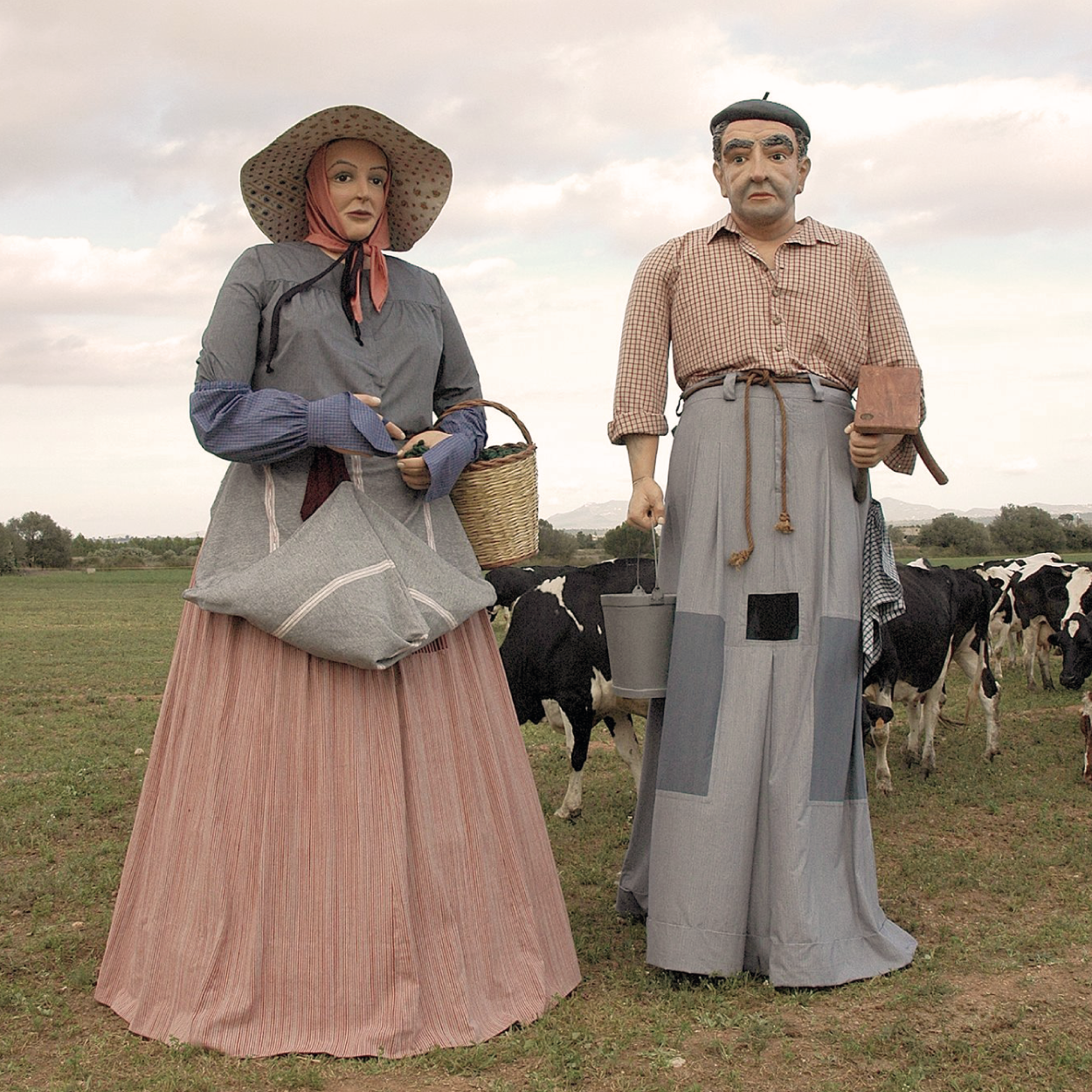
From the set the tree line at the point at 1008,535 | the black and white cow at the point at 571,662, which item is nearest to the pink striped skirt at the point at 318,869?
the black and white cow at the point at 571,662

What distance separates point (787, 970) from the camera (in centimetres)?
378

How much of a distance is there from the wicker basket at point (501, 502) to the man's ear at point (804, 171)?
1247 millimetres

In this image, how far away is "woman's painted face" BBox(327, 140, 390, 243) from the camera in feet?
12.3

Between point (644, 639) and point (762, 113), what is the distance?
1.72m

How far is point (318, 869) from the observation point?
11.1 feet

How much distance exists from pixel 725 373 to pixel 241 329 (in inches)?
60.7

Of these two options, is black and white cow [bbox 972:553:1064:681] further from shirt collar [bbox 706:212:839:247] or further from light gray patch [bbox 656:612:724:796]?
light gray patch [bbox 656:612:724:796]

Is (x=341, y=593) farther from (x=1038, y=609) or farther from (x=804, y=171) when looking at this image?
(x=1038, y=609)

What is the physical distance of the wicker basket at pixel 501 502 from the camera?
3791 mm

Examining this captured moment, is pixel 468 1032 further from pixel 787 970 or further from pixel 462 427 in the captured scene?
pixel 462 427

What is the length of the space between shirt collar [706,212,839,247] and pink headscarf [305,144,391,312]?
1109 mm

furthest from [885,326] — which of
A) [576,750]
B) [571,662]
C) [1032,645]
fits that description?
[1032,645]

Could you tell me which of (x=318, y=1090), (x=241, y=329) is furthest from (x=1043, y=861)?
(x=241, y=329)

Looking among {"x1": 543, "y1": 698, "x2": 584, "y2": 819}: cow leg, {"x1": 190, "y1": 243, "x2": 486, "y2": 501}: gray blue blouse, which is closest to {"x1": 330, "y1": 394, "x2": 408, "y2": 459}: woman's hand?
{"x1": 190, "y1": 243, "x2": 486, "y2": 501}: gray blue blouse
